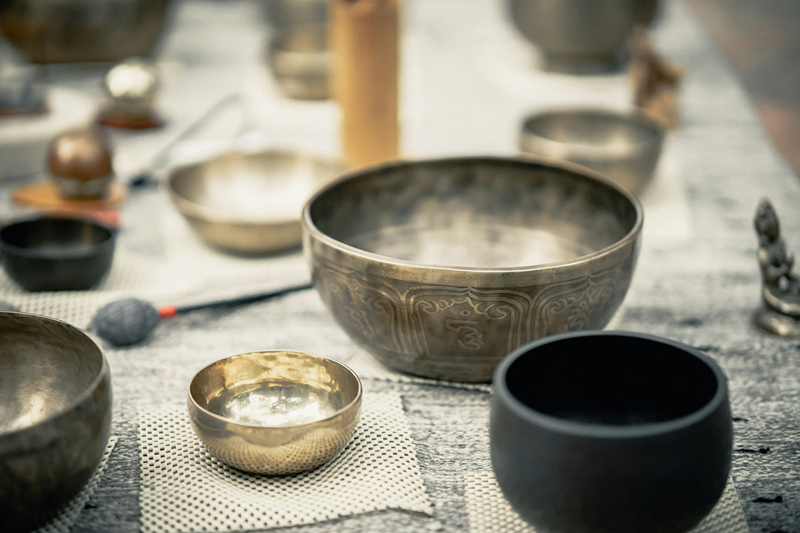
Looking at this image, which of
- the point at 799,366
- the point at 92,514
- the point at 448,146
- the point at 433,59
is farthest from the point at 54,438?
the point at 433,59

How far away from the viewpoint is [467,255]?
1.00 m

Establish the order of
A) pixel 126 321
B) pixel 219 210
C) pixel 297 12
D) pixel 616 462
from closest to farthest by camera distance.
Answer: pixel 616 462 < pixel 126 321 < pixel 219 210 < pixel 297 12

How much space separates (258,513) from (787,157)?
1882 mm

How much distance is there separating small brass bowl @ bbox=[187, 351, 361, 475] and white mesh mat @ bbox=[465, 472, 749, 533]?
121 mm

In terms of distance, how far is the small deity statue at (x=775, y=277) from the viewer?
0.95 metres

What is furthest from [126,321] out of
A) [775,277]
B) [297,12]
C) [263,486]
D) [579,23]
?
[297,12]

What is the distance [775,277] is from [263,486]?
641 mm

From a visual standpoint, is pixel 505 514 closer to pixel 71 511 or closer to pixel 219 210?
pixel 71 511

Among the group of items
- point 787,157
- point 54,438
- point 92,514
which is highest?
point 54,438

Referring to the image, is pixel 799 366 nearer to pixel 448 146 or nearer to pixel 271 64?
pixel 448 146

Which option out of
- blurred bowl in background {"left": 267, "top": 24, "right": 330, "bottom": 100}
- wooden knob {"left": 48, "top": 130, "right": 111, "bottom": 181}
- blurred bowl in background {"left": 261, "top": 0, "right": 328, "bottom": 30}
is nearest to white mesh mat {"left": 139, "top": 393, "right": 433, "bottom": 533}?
wooden knob {"left": 48, "top": 130, "right": 111, "bottom": 181}

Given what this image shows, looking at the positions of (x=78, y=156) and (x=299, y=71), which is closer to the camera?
(x=78, y=156)

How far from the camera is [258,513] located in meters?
0.66

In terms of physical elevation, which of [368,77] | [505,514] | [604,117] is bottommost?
[505,514]
